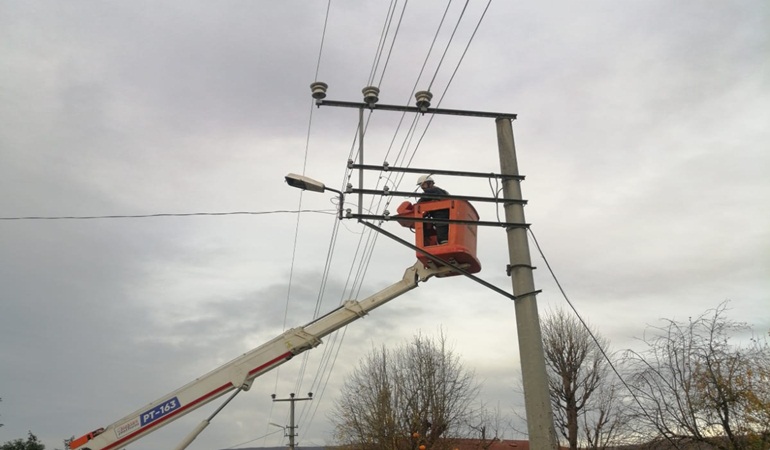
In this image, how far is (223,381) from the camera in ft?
37.0

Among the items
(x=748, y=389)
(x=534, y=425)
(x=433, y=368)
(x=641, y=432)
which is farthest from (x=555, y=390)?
(x=534, y=425)

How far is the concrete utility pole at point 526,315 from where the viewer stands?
7551 mm

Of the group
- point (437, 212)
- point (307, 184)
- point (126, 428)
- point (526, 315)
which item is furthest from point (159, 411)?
point (526, 315)

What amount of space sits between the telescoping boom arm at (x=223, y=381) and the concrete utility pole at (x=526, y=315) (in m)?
2.92

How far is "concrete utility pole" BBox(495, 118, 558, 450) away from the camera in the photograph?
755 centimetres

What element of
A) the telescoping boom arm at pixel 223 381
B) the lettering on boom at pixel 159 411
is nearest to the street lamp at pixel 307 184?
the telescoping boom arm at pixel 223 381

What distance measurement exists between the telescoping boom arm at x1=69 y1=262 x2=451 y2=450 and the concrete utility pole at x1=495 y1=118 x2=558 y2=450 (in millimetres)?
2918

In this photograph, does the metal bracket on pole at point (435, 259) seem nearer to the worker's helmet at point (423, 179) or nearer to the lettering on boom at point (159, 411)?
the worker's helmet at point (423, 179)

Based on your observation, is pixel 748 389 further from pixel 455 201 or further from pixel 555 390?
pixel 555 390

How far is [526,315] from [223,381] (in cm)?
621

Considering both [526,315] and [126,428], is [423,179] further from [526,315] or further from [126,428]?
[126,428]

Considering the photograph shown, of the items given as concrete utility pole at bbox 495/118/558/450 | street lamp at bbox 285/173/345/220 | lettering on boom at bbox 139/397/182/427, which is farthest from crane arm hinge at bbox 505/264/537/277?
lettering on boom at bbox 139/397/182/427

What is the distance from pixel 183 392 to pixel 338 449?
998 inches

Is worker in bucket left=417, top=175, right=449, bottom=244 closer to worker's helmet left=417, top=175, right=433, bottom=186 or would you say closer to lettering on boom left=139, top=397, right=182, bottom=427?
worker's helmet left=417, top=175, right=433, bottom=186
